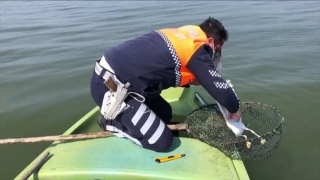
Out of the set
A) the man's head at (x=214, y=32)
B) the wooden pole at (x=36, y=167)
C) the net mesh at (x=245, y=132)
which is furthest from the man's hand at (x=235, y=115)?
the wooden pole at (x=36, y=167)

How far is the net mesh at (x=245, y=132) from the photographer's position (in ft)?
10.8

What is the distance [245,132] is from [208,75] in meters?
0.78

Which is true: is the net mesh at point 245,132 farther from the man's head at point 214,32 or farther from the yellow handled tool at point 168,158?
the man's head at point 214,32

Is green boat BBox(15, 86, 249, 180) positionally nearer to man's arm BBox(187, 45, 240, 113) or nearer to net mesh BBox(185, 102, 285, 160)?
net mesh BBox(185, 102, 285, 160)

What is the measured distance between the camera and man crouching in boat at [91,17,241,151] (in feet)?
11.0

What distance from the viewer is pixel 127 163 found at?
124 inches

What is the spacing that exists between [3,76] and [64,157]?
4250mm

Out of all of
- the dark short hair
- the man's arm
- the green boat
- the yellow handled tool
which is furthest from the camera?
the dark short hair

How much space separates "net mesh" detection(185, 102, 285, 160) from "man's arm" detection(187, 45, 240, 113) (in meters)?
0.34

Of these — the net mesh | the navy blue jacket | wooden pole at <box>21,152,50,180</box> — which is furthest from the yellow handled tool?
wooden pole at <box>21,152,50,180</box>

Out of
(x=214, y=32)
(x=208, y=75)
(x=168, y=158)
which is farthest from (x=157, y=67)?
(x=168, y=158)

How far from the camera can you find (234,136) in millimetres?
3518

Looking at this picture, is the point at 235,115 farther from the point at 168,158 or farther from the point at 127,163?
the point at 127,163

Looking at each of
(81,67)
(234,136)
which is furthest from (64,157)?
(81,67)
